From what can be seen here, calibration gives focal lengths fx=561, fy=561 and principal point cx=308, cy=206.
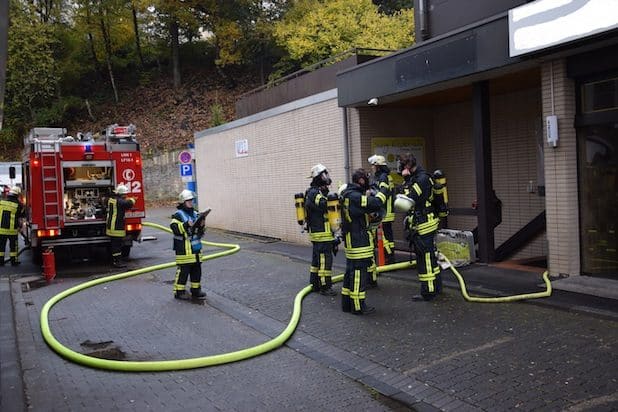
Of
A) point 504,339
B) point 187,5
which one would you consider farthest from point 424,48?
point 187,5

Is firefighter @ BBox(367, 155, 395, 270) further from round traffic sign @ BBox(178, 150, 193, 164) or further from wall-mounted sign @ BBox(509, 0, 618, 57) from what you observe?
round traffic sign @ BBox(178, 150, 193, 164)

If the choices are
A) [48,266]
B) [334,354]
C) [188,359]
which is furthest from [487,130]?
[48,266]

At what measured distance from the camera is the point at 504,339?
569 centimetres

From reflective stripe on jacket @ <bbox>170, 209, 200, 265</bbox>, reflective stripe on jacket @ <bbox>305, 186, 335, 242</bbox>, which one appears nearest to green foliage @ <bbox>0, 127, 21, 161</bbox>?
reflective stripe on jacket @ <bbox>170, 209, 200, 265</bbox>

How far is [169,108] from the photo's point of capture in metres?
38.1

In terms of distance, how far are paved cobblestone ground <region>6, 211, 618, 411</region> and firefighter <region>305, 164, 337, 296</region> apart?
0.32 m

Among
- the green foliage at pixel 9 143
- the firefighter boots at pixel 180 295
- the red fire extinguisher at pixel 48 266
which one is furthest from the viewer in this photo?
the green foliage at pixel 9 143

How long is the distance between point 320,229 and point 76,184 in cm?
753

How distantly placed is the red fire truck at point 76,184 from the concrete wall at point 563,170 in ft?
29.3

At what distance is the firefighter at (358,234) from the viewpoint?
687 centimetres

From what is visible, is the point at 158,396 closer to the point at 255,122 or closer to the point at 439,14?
the point at 439,14

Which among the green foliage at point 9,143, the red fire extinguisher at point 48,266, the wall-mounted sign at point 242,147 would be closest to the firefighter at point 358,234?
the red fire extinguisher at point 48,266

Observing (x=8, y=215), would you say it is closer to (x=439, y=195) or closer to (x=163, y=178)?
(x=439, y=195)

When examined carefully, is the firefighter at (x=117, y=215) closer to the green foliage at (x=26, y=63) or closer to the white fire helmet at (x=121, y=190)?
the white fire helmet at (x=121, y=190)
